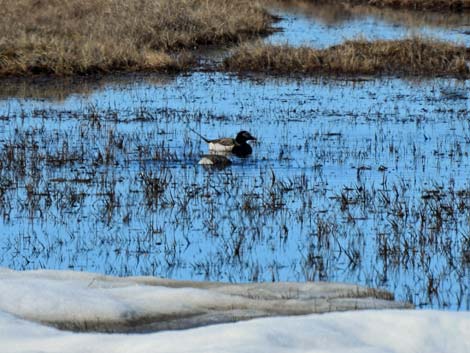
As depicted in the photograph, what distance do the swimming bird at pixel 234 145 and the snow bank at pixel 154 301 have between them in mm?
6668

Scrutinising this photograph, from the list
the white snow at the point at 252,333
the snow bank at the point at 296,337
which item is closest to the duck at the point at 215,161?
the white snow at the point at 252,333

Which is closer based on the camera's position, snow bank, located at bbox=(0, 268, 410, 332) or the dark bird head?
snow bank, located at bbox=(0, 268, 410, 332)

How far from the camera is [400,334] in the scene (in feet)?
21.1

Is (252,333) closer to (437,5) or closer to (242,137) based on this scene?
(242,137)

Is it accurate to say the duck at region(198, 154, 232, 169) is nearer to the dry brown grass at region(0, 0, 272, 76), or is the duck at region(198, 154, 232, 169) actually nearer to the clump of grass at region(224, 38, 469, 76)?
the dry brown grass at region(0, 0, 272, 76)

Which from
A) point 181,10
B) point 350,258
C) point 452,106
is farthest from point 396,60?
point 350,258

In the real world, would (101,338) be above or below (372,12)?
below

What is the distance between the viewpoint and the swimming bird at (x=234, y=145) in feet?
48.9

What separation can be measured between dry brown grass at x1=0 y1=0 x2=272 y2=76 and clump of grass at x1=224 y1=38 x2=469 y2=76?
6.07 feet

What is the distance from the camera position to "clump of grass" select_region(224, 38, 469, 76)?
24.5m

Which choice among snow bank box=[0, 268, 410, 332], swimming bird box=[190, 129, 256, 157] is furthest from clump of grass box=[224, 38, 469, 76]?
snow bank box=[0, 268, 410, 332]

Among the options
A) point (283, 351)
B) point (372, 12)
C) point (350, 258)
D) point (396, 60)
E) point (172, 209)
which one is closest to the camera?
point (283, 351)

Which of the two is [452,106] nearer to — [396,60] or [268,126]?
[268,126]

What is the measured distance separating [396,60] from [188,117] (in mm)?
8779
